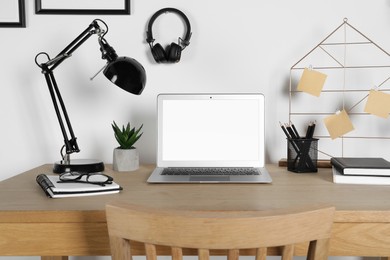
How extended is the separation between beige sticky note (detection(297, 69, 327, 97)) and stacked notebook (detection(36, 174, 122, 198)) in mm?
781

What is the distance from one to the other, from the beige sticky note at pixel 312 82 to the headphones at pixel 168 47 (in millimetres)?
442

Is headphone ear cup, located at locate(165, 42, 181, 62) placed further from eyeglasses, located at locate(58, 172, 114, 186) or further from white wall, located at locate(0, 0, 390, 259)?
eyeglasses, located at locate(58, 172, 114, 186)

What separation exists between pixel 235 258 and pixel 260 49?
41.8 inches

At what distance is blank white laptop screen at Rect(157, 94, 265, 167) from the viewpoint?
4.79ft

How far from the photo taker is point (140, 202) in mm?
1075

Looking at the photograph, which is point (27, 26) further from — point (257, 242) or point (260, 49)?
point (257, 242)

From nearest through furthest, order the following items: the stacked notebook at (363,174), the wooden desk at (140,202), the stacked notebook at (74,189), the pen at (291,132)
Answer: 1. the wooden desk at (140,202)
2. the stacked notebook at (74,189)
3. the stacked notebook at (363,174)
4. the pen at (291,132)

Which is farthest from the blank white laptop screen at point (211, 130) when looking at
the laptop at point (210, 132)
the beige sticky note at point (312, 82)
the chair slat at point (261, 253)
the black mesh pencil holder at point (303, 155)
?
the chair slat at point (261, 253)

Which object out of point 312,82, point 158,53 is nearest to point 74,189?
point 158,53

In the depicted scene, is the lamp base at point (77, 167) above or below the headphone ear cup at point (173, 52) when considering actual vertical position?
below

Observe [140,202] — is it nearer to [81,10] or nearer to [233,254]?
[233,254]

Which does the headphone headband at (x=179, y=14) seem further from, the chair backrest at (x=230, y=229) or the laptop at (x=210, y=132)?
the chair backrest at (x=230, y=229)

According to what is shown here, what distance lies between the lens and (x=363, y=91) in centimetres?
162

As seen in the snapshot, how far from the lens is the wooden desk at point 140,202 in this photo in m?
0.98
